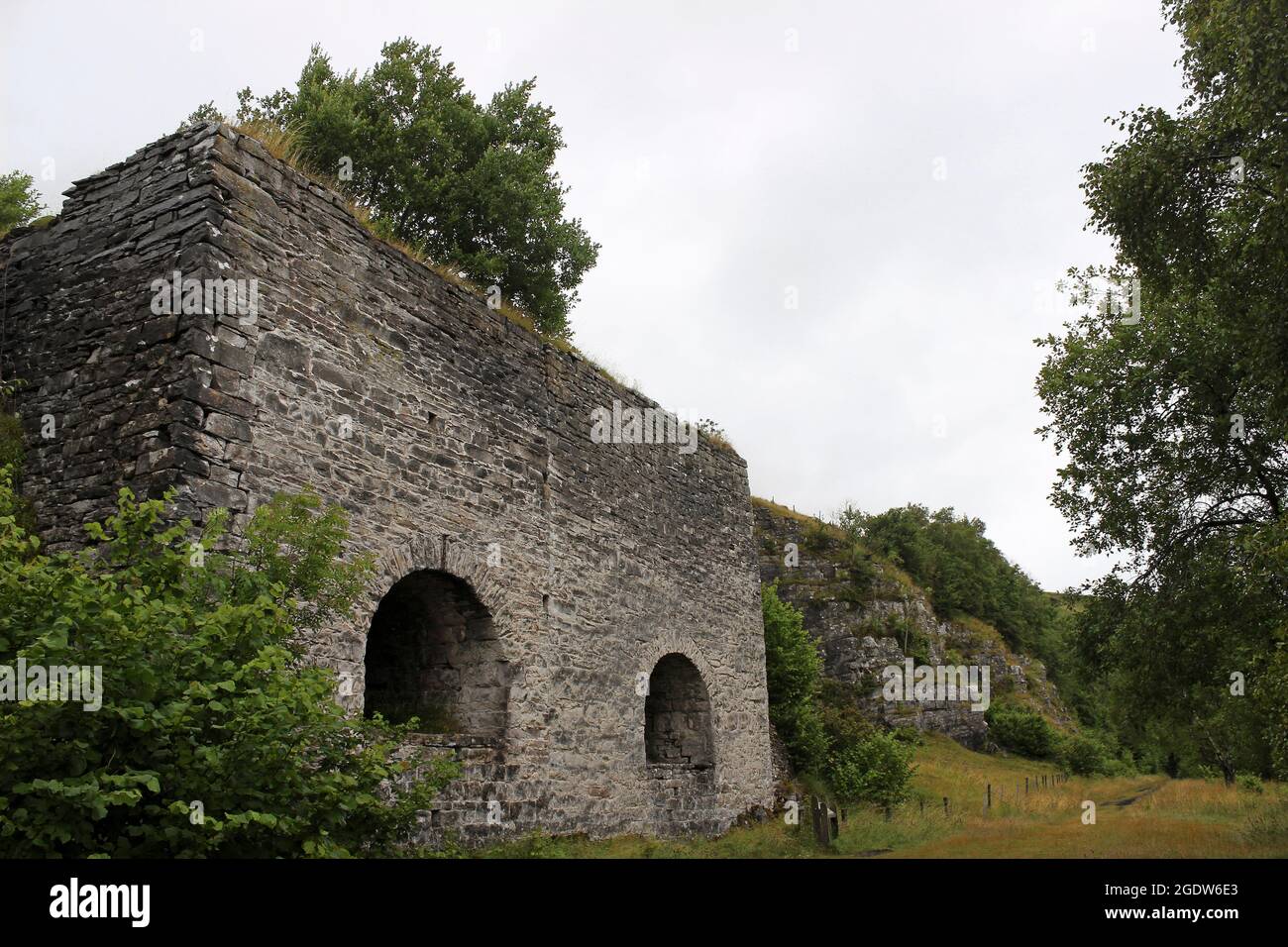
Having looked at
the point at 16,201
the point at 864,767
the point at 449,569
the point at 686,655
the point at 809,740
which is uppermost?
the point at 16,201

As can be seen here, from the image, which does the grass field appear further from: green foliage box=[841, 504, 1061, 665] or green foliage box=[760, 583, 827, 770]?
green foliage box=[841, 504, 1061, 665]

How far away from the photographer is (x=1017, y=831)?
51.0ft

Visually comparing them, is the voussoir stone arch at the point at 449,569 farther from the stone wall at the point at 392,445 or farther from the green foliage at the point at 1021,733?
the green foliage at the point at 1021,733

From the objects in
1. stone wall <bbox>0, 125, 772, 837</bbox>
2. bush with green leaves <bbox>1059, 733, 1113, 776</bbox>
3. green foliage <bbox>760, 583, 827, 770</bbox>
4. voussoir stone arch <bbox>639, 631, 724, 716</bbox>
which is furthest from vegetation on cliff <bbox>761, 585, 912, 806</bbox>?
bush with green leaves <bbox>1059, 733, 1113, 776</bbox>

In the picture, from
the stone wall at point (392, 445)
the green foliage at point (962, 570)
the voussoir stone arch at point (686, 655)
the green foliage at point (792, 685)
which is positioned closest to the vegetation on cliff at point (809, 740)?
the green foliage at point (792, 685)

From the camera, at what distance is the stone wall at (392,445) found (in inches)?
323

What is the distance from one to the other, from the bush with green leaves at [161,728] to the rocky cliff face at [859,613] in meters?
22.3

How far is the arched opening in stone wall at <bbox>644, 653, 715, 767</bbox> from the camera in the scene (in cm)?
1545

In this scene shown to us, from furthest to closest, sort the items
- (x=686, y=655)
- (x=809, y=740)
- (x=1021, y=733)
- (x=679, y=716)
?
1. (x=1021, y=733)
2. (x=809, y=740)
3. (x=679, y=716)
4. (x=686, y=655)

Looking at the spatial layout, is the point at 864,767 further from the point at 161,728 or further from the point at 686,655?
the point at 161,728

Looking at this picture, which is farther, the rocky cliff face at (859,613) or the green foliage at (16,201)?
the rocky cliff face at (859,613)

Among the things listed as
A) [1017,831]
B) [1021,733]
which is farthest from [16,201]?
[1021,733]

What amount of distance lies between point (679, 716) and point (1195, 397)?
9.81 metres

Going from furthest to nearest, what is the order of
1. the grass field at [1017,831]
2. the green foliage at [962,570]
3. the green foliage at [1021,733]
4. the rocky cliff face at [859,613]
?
1. the green foliage at [962,570]
2. the green foliage at [1021,733]
3. the rocky cliff face at [859,613]
4. the grass field at [1017,831]
